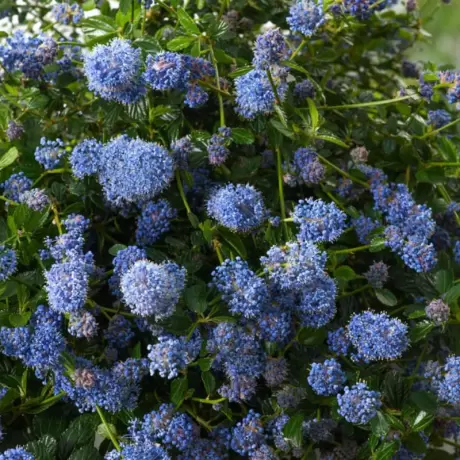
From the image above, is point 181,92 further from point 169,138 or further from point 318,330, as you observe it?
point 318,330

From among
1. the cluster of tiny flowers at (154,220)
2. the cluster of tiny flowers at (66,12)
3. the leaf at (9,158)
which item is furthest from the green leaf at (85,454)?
the cluster of tiny flowers at (66,12)

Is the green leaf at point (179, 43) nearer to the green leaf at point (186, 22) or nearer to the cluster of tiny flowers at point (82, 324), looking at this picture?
the green leaf at point (186, 22)

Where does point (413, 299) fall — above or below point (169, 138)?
below

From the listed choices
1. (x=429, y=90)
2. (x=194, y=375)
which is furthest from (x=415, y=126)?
(x=194, y=375)

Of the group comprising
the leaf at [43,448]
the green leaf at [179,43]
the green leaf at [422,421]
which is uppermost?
the green leaf at [179,43]

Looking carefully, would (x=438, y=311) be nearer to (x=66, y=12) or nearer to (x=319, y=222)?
(x=319, y=222)

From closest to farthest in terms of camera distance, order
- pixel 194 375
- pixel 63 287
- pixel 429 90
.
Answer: pixel 63 287 < pixel 194 375 < pixel 429 90
